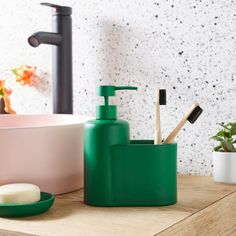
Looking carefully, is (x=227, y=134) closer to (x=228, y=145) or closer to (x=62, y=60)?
(x=228, y=145)

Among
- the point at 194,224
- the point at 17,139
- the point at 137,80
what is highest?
the point at 137,80

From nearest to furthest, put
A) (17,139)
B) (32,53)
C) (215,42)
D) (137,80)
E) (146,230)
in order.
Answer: (146,230) < (17,139) < (215,42) < (137,80) < (32,53)

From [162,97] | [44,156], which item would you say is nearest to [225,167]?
[162,97]

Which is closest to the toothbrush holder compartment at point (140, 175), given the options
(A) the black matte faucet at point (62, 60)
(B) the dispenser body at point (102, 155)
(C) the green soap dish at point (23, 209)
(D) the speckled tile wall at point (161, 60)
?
(B) the dispenser body at point (102, 155)

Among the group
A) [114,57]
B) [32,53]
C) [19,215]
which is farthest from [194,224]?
[32,53]

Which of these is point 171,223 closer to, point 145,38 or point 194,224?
point 194,224

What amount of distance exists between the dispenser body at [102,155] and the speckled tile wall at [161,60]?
282mm

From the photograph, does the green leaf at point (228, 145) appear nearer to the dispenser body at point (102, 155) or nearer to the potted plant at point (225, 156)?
the potted plant at point (225, 156)

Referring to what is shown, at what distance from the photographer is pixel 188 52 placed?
3.71ft

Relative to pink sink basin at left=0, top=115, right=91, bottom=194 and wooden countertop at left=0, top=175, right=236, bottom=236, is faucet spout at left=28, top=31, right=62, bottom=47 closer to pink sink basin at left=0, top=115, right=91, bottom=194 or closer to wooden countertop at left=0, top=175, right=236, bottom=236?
pink sink basin at left=0, top=115, right=91, bottom=194

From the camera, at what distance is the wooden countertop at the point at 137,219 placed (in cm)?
74

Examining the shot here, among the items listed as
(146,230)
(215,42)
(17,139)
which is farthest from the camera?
(215,42)

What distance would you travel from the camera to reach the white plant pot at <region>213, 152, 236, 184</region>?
1.00 m

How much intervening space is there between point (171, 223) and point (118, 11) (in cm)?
61
